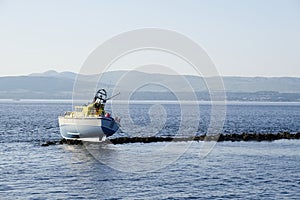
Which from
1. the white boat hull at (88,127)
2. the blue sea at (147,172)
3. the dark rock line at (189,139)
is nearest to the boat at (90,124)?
the white boat hull at (88,127)

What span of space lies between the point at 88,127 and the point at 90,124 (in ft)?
2.19

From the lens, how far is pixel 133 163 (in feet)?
136

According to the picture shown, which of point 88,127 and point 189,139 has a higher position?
point 88,127

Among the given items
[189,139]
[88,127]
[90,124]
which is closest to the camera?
[90,124]

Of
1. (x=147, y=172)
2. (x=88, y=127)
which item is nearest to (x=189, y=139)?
(x=88, y=127)

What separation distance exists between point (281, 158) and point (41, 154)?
23292 millimetres

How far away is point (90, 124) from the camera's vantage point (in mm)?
55281

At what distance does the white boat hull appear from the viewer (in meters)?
54.9

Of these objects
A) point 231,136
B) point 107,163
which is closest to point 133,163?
point 107,163

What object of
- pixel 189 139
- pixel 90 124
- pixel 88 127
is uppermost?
pixel 90 124

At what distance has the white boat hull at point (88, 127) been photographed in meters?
54.9

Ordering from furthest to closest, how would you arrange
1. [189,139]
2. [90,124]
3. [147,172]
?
[189,139]
[90,124]
[147,172]

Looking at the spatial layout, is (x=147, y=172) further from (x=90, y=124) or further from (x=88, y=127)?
(x=88, y=127)

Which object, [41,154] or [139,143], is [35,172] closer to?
[41,154]
